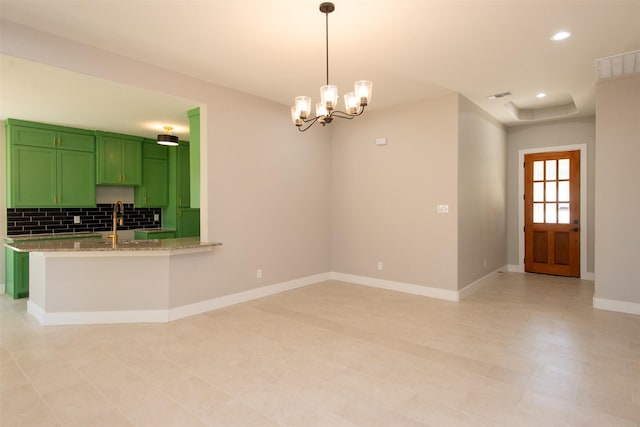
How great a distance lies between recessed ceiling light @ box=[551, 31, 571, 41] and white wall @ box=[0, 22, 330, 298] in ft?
10.8

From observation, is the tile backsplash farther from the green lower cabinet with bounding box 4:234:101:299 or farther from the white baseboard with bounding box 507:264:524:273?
the white baseboard with bounding box 507:264:524:273

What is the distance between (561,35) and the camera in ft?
10.2

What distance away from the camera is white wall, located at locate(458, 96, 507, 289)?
485 cm

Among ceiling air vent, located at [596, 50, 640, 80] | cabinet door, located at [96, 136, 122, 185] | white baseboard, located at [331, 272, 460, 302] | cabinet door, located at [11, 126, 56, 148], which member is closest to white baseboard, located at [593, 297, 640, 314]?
white baseboard, located at [331, 272, 460, 302]

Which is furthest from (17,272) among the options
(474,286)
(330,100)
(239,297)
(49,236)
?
(474,286)

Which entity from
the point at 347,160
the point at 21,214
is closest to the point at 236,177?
the point at 347,160

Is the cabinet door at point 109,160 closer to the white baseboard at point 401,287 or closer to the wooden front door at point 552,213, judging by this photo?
the white baseboard at point 401,287

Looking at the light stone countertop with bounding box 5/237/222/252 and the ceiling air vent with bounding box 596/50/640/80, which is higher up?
the ceiling air vent with bounding box 596/50/640/80

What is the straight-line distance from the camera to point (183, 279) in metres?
4.04

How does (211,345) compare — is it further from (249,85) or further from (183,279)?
(249,85)

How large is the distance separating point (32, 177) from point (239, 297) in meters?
3.49

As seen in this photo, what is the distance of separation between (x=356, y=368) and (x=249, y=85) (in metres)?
3.42

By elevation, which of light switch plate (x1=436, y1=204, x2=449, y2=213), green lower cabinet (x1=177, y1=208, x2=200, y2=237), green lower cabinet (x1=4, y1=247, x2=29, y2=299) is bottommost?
green lower cabinet (x1=4, y1=247, x2=29, y2=299)

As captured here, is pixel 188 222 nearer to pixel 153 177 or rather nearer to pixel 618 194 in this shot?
pixel 153 177
